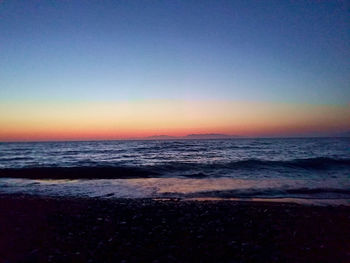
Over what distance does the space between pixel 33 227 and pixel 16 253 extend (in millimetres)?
1912

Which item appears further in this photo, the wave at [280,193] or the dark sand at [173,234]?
the wave at [280,193]

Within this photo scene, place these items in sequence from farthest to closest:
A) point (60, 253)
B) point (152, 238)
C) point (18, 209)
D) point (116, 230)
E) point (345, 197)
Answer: point (345, 197)
point (18, 209)
point (116, 230)
point (152, 238)
point (60, 253)

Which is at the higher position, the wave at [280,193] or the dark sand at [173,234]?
the dark sand at [173,234]

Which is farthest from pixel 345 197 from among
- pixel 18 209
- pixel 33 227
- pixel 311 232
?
pixel 18 209

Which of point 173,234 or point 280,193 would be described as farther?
point 280,193

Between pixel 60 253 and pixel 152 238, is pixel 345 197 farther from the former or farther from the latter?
pixel 60 253

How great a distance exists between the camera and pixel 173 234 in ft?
21.8

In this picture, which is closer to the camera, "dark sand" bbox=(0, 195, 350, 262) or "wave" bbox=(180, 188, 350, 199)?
"dark sand" bbox=(0, 195, 350, 262)

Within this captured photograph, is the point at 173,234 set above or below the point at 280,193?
above

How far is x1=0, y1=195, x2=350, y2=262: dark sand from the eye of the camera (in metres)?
5.39

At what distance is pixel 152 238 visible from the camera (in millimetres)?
6332

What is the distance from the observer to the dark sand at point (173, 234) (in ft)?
17.7

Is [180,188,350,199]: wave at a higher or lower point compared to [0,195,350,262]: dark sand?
lower

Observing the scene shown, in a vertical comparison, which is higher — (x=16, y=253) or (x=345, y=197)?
(x=16, y=253)
